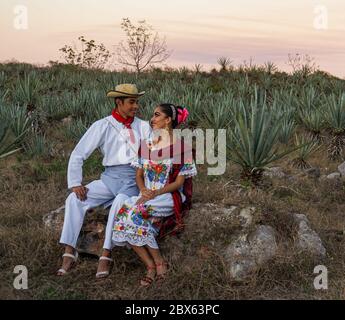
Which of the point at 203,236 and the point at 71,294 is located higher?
the point at 203,236

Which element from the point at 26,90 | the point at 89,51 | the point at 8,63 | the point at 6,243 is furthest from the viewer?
the point at 89,51

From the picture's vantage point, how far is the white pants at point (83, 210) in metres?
4.93

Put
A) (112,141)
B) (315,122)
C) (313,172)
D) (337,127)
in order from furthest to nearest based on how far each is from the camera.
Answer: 1. (315,122)
2. (337,127)
3. (313,172)
4. (112,141)

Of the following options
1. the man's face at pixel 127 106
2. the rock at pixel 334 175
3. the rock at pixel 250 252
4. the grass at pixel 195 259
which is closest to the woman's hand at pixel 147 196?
the grass at pixel 195 259

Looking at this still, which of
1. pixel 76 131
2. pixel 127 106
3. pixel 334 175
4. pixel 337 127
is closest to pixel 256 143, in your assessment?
pixel 127 106

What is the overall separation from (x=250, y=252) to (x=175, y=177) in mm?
902

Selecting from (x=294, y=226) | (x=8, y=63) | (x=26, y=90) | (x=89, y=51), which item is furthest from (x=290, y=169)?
(x=89, y=51)

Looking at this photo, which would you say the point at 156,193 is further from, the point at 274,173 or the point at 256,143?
the point at 274,173

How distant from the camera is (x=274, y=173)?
8.44 metres

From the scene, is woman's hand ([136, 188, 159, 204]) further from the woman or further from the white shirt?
the white shirt
